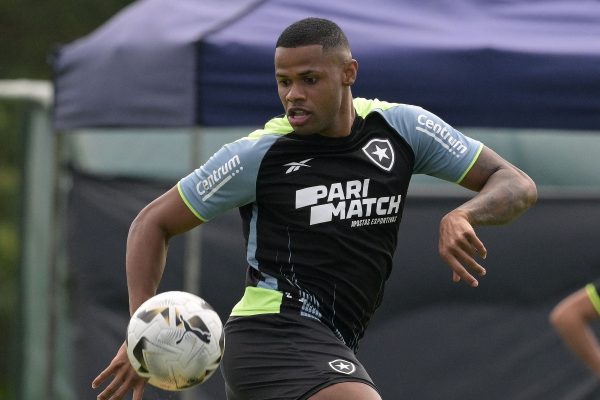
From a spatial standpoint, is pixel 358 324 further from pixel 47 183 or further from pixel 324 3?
pixel 47 183

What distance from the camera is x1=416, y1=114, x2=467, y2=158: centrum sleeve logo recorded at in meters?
5.60

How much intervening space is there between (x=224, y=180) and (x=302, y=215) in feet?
1.09

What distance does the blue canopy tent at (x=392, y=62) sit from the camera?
7.70 m

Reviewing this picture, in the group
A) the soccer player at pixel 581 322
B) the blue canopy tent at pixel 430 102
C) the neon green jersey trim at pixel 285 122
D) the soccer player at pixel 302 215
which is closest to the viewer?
the soccer player at pixel 302 215

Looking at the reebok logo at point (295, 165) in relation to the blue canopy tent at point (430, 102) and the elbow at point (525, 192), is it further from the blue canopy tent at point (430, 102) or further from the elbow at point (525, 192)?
the blue canopy tent at point (430, 102)

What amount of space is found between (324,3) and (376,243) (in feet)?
11.1

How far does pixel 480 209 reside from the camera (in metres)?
5.30

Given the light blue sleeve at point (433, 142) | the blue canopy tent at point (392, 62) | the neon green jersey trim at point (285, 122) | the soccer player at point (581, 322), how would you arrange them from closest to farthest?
the neon green jersey trim at point (285, 122), the light blue sleeve at point (433, 142), the soccer player at point (581, 322), the blue canopy tent at point (392, 62)

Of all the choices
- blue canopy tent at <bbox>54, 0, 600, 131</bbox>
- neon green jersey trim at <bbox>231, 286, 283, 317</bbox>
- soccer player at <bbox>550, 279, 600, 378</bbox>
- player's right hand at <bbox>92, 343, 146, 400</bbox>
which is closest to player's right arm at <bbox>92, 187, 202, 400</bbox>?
player's right hand at <bbox>92, 343, 146, 400</bbox>

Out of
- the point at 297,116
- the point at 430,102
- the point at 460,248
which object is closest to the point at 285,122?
the point at 297,116

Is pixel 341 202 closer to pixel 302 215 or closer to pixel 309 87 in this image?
pixel 302 215

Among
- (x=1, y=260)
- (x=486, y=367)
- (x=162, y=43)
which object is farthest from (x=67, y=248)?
(x=486, y=367)

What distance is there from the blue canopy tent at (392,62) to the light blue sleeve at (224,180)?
2300mm

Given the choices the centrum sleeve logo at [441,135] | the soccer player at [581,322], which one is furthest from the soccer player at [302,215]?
the soccer player at [581,322]
